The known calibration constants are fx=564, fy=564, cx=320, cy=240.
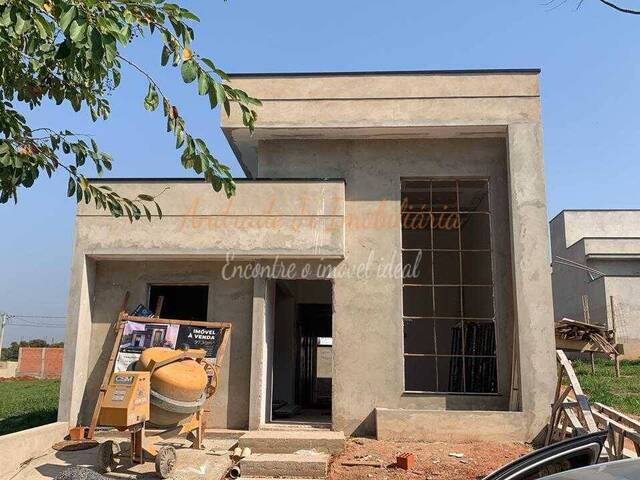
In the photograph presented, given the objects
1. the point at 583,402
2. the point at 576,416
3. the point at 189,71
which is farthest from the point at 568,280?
the point at 189,71

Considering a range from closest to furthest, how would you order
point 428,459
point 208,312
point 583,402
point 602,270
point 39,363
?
point 583,402
point 428,459
point 208,312
point 602,270
point 39,363

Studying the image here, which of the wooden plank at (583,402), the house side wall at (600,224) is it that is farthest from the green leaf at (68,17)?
the house side wall at (600,224)

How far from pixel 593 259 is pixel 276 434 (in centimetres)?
2495

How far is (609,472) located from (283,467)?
5.85 metres

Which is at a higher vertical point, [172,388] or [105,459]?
[172,388]

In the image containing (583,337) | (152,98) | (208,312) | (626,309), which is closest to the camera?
(152,98)

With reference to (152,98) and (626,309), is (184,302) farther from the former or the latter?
(626,309)

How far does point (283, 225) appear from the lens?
9.98 m

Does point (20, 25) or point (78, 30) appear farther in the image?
point (20, 25)

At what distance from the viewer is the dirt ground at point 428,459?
7.33 metres

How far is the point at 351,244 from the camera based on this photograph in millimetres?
10328

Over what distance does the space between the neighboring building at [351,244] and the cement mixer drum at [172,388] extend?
1.83m

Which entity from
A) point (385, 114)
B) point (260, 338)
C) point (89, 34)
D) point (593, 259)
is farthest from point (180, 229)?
point (593, 259)

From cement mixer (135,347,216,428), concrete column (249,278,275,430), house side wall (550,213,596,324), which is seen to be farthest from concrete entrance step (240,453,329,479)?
house side wall (550,213,596,324)
